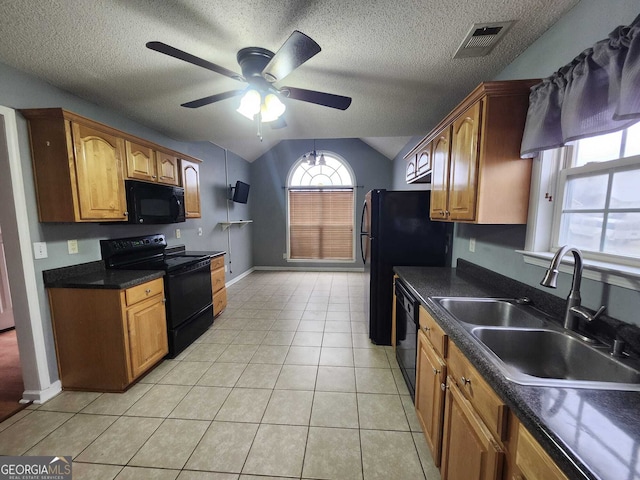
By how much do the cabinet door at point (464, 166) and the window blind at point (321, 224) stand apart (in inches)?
168

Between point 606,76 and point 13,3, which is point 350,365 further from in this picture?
point 13,3

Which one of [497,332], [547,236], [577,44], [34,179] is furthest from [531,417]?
[34,179]

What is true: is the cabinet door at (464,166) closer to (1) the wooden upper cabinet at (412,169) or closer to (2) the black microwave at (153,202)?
(1) the wooden upper cabinet at (412,169)

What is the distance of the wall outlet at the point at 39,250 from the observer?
1814 millimetres

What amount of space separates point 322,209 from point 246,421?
4805mm

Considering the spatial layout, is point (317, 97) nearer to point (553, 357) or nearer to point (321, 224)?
point (553, 357)

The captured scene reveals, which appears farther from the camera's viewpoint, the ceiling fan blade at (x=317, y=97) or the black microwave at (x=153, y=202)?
the black microwave at (x=153, y=202)

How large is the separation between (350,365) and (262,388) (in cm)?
79

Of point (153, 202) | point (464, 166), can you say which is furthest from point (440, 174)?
point (153, 202)

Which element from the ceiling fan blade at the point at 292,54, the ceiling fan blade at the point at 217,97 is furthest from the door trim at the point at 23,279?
the ceiling fan blade at the point at 292,54

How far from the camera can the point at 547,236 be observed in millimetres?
1453

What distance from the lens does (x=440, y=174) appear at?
197 cm

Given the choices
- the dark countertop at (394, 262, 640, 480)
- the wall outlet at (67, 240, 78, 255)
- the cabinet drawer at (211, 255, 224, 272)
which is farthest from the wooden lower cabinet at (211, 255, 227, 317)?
the dark countertop at (394, 262, 640, 480)

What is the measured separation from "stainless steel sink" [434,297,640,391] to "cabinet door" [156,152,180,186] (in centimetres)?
283
